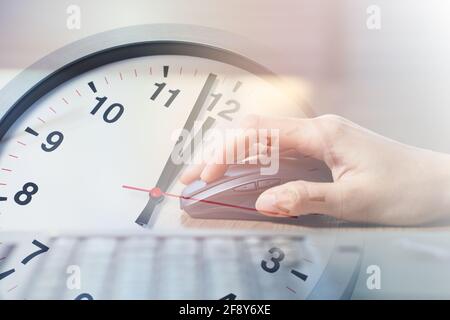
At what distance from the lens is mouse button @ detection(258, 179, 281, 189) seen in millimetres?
1117

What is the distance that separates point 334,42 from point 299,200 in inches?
12.6

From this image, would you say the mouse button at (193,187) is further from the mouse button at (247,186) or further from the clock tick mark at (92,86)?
the clock tick mark at (92,86)

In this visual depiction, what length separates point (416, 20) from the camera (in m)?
1.18

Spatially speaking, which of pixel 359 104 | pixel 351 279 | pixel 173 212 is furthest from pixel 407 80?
pixel 173 212

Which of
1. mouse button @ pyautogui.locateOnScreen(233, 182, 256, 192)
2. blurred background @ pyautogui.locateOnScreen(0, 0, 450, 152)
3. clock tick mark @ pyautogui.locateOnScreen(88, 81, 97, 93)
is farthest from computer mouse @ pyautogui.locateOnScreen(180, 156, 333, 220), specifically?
clock tick mark @ pyautogui.locateOnScreen(88, 81, 97, 93)

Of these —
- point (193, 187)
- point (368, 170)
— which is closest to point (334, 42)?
point (368, 170)

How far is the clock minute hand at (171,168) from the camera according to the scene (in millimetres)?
1122

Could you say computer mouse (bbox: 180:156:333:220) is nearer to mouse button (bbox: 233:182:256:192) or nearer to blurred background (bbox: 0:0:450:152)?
mouse button (bbox: 233:182:256:192)

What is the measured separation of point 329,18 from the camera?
1.18 m

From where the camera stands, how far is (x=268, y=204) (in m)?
1.12
